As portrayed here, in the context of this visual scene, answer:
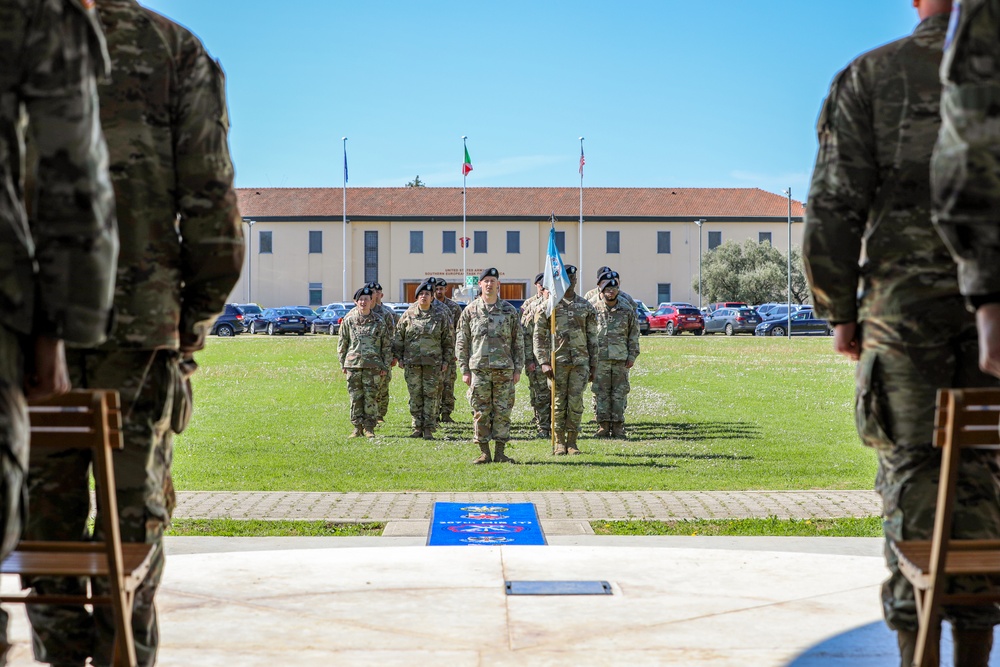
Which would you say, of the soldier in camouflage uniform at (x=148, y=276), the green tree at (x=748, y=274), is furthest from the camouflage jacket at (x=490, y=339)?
the green tree at (x=748, y=274)

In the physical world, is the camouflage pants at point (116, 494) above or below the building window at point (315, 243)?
below

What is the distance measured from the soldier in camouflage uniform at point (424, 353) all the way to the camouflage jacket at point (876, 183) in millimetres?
12803

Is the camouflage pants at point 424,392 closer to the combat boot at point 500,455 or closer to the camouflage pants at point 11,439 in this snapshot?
the combat boot at point 500,455

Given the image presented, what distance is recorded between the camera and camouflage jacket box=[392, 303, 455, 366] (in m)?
16.8

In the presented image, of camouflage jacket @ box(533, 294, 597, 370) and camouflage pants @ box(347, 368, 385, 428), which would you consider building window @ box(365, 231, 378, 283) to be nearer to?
camouflage pants @ box(347, 368, 385, 428)

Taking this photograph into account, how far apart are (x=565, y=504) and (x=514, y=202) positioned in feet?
257

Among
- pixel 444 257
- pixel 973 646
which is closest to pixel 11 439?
pixel 973 646

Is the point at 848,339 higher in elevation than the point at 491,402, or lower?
higher

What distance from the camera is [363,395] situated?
647 inches

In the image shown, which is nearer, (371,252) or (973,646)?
(973,646)

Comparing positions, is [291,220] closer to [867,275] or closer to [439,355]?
[439,355]

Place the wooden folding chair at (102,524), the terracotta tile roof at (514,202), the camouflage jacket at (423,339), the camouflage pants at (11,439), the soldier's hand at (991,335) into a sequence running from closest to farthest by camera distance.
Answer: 1. the camouflage pants at (11,439)
2. the soldier's hand at (991,335)
3. the wooden folding chair at (102,524)
4. the camouflage jacket at (423,339)
5. the terracotta tile roof at (514,202)

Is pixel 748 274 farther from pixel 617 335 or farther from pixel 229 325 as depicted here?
pixel 617 335

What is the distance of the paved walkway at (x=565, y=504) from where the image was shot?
892 centimetres
